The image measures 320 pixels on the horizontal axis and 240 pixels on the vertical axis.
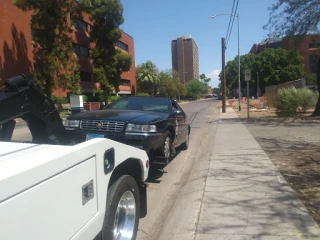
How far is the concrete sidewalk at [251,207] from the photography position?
3850 mm

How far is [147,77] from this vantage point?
77875 millimetres

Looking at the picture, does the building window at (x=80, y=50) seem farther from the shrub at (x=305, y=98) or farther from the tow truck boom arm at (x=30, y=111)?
the tow truck boom arm at (x=30, y=111)

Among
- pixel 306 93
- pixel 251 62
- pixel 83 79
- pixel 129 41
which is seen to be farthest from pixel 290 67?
pixel 306 93

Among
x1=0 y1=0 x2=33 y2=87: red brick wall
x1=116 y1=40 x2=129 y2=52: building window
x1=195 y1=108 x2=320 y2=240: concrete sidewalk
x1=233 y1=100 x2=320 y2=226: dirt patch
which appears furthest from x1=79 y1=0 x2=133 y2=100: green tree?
x1=195 y1=108 x2=320 y2=240: concrete sidewalk

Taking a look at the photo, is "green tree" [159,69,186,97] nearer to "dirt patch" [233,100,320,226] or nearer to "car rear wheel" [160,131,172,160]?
"dirt patch" [233,100,320,226]

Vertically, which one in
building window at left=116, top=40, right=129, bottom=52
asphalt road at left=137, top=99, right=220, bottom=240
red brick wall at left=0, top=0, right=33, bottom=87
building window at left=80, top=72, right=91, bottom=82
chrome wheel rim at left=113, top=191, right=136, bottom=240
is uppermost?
building window at left=116, top=40, right=129, bottom=52

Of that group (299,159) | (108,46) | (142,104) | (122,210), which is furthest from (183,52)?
(122,210)

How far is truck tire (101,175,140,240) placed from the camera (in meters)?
2.91

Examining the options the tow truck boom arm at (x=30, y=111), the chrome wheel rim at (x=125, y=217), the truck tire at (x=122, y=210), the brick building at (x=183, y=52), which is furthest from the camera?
the brick building at (x=183, y=52)

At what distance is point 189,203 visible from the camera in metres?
5.07

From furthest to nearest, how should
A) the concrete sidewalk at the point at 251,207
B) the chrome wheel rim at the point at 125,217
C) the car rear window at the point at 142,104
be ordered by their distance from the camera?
the car rear window at the point at 142,104 → the concrete sidewalk at the point at 251,207 → the chrome wheel rim at the point at 125,217

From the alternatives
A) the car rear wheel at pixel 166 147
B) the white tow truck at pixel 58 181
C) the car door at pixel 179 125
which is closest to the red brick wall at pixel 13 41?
the car door at pixel 179 125

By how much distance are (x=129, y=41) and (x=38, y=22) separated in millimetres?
36117

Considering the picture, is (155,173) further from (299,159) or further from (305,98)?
(305,98)
